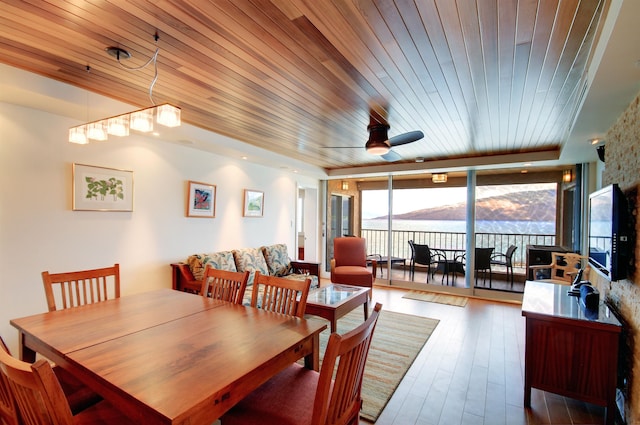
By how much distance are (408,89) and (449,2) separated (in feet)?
3.27

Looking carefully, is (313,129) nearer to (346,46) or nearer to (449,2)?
(346,46)

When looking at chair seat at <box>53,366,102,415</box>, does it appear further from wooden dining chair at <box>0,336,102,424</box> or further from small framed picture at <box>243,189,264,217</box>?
small framed picture at <box>243,189,264,217</box>

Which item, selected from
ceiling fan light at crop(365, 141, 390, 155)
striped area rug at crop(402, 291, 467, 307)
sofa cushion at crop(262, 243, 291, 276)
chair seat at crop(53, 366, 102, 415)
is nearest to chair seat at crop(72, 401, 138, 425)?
chair seat at crop(53, 366, 102, 415)

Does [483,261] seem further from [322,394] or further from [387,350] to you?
[322,394]

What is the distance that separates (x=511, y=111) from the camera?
2.97m

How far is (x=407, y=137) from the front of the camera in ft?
9.64

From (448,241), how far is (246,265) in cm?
431

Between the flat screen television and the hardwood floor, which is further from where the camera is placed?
the hardwood floor

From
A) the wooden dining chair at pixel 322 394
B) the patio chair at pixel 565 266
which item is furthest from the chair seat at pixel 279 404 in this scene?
the patio chair at pixel 565 266

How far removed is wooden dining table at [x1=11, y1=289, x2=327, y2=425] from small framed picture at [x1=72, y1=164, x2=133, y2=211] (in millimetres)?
1350

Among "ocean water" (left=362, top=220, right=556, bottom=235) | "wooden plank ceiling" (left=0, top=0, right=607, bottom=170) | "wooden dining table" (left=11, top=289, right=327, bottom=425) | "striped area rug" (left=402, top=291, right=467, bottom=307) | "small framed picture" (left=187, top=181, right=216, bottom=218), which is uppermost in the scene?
"wooden plank ceiling" (left=0, top=0, right=607, bottom=170)

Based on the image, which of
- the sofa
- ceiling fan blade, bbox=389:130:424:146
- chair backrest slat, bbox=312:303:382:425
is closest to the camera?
chair backrest slat, bbox=312:303:382:425

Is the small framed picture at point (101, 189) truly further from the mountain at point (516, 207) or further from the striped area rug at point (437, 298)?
the mountain at point (516, 207)

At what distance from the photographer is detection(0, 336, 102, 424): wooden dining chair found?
1.16 m
